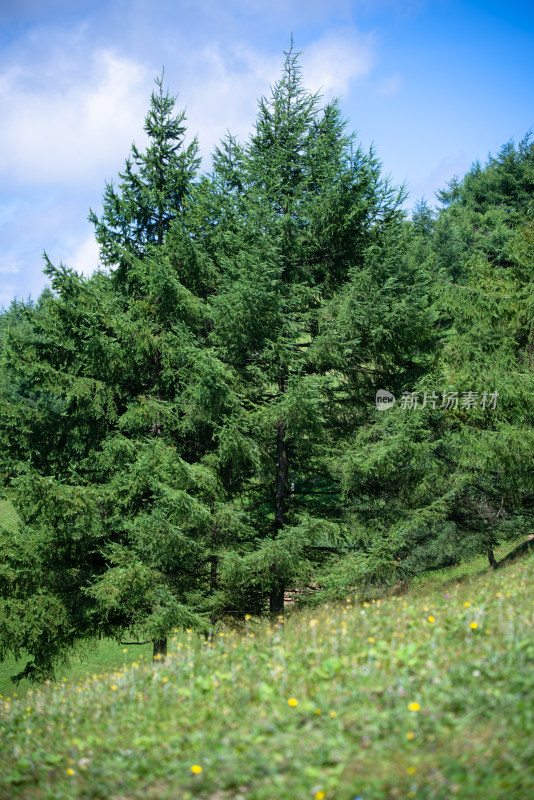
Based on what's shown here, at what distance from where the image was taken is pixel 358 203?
10.6 meters

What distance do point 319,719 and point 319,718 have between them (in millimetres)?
25

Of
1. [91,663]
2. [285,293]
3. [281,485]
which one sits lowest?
[91,663]

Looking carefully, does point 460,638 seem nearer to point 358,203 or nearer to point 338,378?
point 338,378

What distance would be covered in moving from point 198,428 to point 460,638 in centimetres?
749

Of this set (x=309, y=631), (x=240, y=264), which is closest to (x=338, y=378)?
(x=240, y=264)

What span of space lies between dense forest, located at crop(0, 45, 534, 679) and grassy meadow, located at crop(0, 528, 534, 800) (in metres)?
3.68

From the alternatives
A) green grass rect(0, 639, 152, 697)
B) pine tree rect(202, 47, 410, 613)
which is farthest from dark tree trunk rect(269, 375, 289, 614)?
green grass rect(0, 639, 152, 697)

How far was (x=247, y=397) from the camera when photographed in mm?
10797

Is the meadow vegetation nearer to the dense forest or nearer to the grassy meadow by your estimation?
the dense forest

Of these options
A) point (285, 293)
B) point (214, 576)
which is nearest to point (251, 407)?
point (285, 293)

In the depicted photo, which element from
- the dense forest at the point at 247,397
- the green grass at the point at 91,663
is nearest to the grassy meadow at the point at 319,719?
the dense forest at the point at 247,397

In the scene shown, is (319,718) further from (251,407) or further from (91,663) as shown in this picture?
(91,663)

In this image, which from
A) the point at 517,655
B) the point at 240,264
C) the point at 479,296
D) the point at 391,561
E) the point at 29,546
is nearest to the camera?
the point at 517,655

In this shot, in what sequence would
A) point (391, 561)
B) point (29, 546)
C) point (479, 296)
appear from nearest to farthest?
point (391, 561) < point (29, 546) < point (479, 296)
